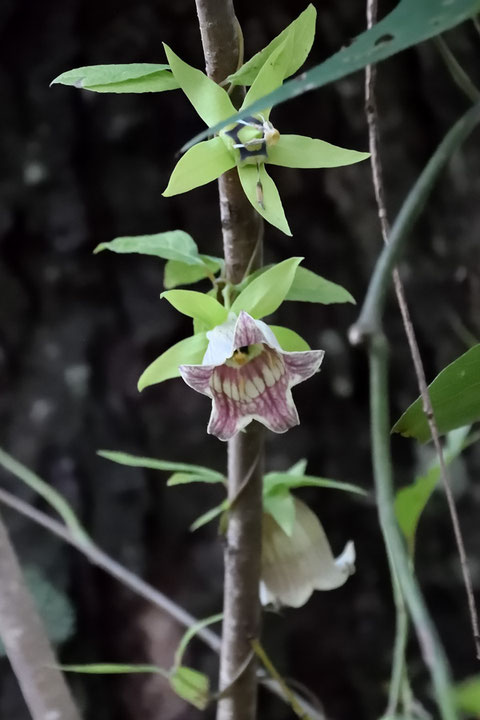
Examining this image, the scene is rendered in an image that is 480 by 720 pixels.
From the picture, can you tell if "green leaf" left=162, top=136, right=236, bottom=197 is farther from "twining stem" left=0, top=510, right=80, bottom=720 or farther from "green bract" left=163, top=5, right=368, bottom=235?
"twining stem" left=0, top=510, right=80, bottom=720

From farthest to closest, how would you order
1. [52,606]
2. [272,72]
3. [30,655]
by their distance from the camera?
1. [52,606]
2. [30,655]
3. [272,72]

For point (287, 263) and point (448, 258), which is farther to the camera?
point (448, 258)

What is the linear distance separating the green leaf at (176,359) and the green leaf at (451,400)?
0.26 feet

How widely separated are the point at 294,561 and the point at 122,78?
25 centimetres

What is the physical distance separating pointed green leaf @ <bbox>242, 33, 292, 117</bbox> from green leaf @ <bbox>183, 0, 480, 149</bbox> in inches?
2.9

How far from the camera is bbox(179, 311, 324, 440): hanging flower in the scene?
0.23m

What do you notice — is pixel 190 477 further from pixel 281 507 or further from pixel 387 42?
pixel 387 42

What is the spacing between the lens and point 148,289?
0.63 meters

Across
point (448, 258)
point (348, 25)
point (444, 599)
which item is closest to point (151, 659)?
point (444, 599)

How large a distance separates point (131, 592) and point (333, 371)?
0.29 m

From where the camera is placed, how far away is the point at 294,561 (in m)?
0.35

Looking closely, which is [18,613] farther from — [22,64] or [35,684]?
[22,64]

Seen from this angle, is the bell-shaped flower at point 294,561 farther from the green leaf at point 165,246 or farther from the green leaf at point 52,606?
the green leaf at point 52,606

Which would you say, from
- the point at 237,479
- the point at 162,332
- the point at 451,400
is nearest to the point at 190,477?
the point at 237,479
